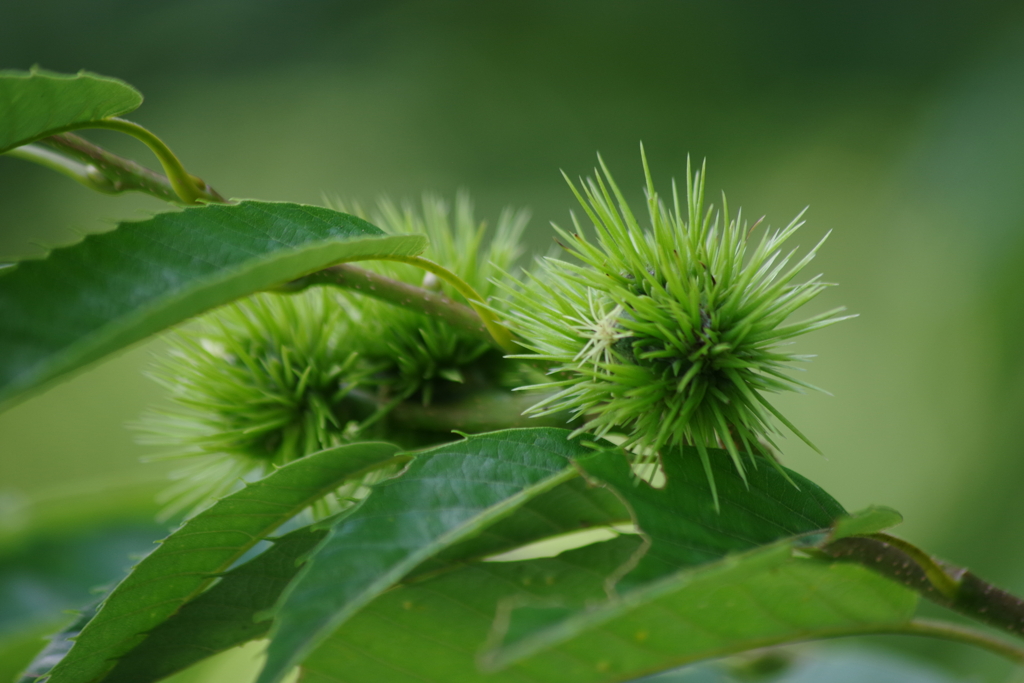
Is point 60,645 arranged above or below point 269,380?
below

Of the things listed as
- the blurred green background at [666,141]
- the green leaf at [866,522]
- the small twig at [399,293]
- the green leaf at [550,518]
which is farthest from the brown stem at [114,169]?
the blurred green background at [666,141]

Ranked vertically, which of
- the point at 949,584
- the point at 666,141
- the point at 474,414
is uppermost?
the point at 666,141

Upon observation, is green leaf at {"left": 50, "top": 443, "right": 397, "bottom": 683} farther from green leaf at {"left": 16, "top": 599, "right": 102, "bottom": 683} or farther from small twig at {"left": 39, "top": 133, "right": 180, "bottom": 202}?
small twig at {"left": 39, "top": 133, "right": 180, "bottom": 202}

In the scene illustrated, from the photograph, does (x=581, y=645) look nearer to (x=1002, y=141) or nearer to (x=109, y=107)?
(x=109, y=107)

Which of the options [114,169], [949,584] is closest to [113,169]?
[114,169]

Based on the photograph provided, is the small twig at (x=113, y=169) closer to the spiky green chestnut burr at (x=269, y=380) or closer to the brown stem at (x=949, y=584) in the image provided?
the spiky green chestnut burr at (x=269, y=380)

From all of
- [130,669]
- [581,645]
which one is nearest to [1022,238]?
[581,645]

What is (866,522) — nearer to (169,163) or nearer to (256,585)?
(256,585)

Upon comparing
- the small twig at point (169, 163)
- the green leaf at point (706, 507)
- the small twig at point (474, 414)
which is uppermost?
the small twig at point (169, 163)
